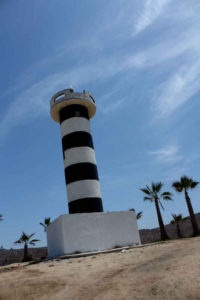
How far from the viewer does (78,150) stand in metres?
16.5

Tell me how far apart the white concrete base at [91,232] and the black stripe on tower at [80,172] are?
266 cm

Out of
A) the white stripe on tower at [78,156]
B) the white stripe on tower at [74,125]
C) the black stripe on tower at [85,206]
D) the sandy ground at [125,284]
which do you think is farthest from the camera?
the white stripe on tower at [74,125]

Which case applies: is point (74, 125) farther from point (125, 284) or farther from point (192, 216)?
point (192, 216)

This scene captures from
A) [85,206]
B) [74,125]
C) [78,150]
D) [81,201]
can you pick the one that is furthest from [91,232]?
[74,125]

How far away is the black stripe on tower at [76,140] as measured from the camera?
1669 centimetres

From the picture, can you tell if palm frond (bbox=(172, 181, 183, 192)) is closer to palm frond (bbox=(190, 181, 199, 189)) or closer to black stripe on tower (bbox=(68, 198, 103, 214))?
palm frond (bbox=(190, 181, 199, 189))

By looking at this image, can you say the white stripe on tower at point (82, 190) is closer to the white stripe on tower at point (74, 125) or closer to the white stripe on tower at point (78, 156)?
the white stripe on tower at point (78, 156)

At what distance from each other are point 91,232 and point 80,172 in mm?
3816

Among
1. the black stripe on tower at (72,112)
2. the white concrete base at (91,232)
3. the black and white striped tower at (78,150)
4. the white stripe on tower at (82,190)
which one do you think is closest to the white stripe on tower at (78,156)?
the black and white striped tower at (78,150)

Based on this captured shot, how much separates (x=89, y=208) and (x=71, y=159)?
3370 mm

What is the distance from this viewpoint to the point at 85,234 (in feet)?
44.4

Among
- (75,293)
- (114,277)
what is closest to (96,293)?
(75,293)

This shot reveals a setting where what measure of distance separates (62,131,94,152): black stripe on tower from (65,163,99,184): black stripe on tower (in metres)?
1.41

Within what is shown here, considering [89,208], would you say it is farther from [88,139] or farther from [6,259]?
[6,259]
